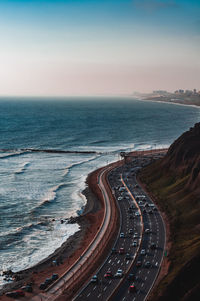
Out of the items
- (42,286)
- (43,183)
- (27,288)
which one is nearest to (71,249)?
(42,286)

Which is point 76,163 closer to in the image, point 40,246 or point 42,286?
point 40,246

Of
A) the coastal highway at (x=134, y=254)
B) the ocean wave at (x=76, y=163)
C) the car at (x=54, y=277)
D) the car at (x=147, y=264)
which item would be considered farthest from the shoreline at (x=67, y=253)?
the ocean wave at (x=76, y=163)

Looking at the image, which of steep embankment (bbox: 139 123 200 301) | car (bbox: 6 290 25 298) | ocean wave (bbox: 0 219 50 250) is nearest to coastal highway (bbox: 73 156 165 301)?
steep embankment (bbox: 139 123 200 301)

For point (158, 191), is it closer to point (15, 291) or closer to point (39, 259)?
point (39, 259)

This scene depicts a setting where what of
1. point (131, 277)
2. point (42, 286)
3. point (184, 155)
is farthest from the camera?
point (184, 155)

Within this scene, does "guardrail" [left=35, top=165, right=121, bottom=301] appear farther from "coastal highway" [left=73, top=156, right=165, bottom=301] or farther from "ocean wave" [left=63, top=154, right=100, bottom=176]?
"ocean wave" [left=63, top=154, right=100, bottom=176]

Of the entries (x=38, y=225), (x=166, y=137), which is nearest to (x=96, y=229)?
(x=38, y=225)
